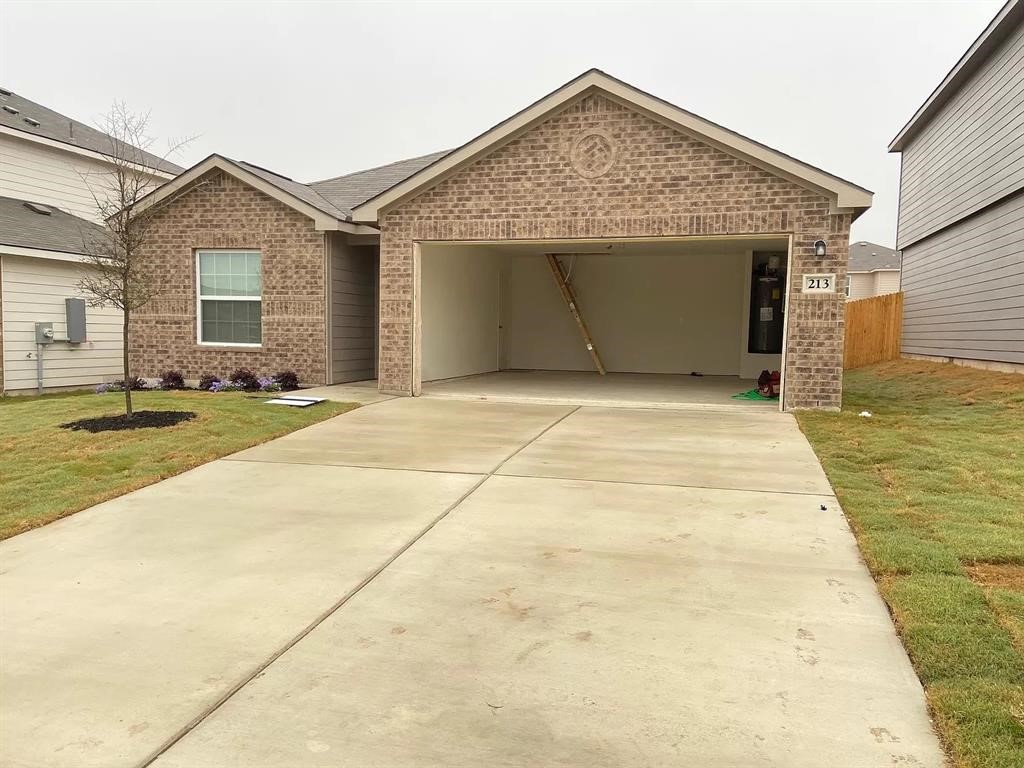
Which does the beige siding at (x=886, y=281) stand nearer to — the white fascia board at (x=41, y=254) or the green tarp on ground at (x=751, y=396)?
the green tarp on ground at (x=751, y=396)

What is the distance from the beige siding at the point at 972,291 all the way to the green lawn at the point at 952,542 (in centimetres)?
393

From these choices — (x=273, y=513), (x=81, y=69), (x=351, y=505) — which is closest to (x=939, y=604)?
(x=351, y=505)

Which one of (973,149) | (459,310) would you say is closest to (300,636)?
(459,310)

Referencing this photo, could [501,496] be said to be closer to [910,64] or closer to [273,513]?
[273,513]

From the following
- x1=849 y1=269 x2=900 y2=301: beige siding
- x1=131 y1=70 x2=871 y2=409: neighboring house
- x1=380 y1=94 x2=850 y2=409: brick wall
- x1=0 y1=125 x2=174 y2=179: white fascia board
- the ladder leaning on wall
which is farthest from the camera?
x1=849 y1=269 x2=900 y2=301: beige siding

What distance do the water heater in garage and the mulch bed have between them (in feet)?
42.9

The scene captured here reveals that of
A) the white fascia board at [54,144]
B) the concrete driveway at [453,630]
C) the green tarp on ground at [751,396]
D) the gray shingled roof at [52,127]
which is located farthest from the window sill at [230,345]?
the green tarp on ground at [751,396]

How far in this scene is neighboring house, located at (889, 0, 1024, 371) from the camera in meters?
13.2

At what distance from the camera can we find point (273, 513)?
521cm

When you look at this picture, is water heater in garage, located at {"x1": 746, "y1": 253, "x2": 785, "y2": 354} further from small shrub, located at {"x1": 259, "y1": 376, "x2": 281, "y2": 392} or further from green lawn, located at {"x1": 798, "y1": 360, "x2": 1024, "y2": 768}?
small shrub, located at {"x1": 259, "y1": 376, "x2": 281, "y2": 392}

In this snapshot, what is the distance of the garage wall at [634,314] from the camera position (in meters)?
18.0

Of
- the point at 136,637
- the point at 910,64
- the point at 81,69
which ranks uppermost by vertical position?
the point at 910,64

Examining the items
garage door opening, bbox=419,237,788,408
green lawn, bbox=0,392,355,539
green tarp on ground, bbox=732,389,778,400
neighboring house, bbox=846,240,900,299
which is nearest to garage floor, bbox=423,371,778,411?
garage door opening, bbox=419,237,788,408

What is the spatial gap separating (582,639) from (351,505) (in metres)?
2.71
